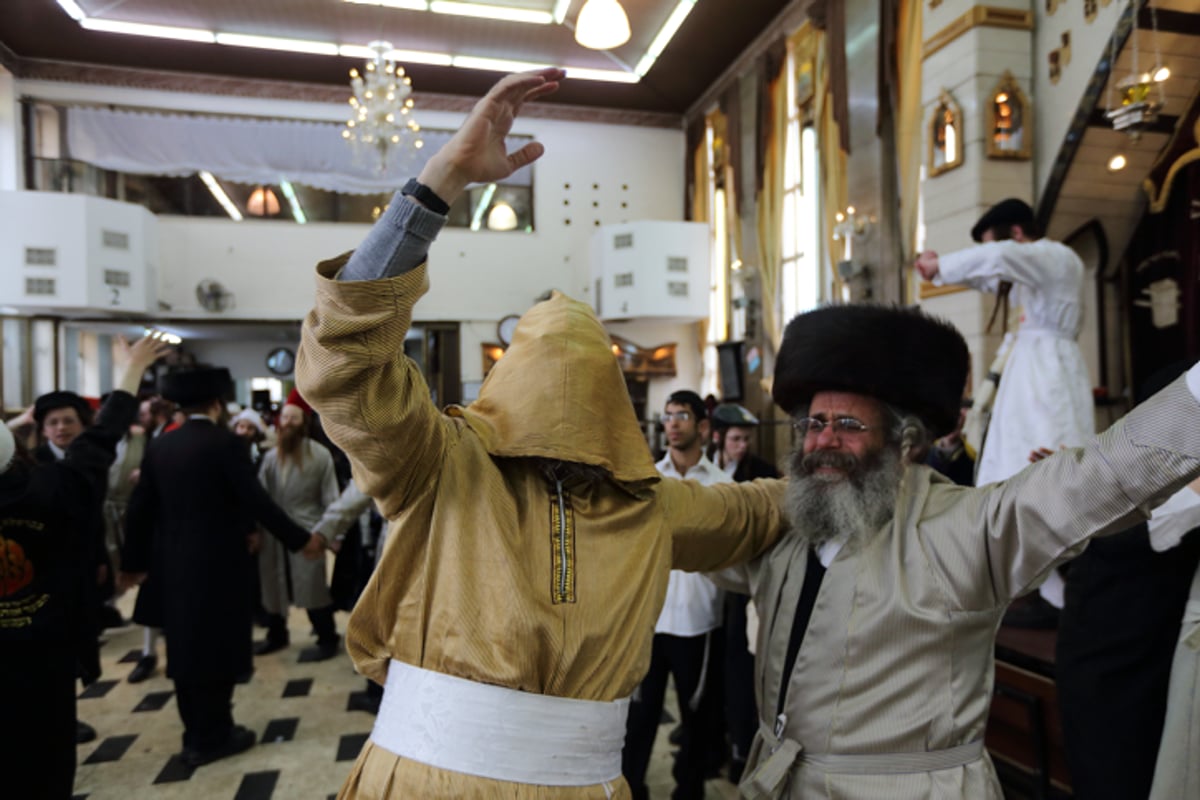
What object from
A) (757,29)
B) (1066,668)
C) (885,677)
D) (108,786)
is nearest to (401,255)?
(885,677)

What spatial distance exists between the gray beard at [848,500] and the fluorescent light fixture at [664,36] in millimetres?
8884

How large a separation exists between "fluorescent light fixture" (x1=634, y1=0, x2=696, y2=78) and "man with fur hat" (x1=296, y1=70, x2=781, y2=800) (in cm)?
901

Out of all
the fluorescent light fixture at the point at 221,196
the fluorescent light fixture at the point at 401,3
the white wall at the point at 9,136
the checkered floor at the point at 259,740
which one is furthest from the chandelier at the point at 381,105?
the checkered floor at the point at 259,740

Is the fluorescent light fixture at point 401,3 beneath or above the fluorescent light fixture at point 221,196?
above

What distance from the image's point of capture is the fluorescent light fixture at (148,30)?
9516 millimetres

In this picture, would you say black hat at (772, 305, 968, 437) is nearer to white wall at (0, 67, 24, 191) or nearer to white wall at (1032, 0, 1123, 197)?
white wall at (1032, 0, 1123, 197)

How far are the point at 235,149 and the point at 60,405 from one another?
8.84m

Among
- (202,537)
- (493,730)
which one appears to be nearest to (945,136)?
(202,537)

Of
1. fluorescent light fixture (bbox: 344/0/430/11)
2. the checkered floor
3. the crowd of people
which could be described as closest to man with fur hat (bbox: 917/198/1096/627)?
the crowd of people

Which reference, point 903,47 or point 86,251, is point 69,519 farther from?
point 86,251

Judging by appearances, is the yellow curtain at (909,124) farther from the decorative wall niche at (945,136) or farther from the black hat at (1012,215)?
the black hat at (1012,215)

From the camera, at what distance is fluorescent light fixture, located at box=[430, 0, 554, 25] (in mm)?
9500

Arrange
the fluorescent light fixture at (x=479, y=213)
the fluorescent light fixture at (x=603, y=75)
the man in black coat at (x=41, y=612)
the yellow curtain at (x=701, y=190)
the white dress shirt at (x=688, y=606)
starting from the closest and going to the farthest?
1. the man in black coat at (x=41, y=612)
2. the white dress shirt at (x=688, y=606)
3. the fluorescent light fixture at (x=603, y=75)
4. the yellow curtain at (x=701, y=190)
5. the fluorescent light fixture at (x=479, y=213)

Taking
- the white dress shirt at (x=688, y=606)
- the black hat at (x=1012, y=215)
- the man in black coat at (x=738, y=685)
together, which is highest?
the black hat at (x=1012, y=215)
